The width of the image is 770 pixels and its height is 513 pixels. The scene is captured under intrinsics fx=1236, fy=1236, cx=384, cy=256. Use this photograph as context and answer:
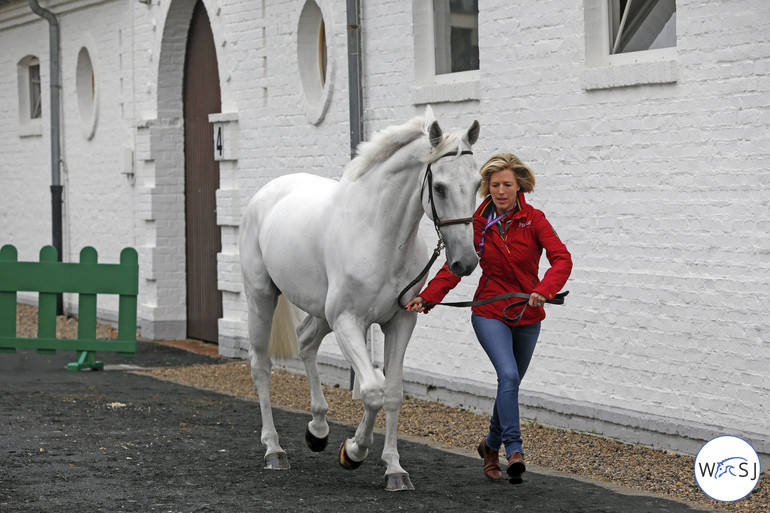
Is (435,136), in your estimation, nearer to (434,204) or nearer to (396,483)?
(434,204)

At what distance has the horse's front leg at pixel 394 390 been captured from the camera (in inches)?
270

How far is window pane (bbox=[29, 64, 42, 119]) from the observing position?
19656 millimetres

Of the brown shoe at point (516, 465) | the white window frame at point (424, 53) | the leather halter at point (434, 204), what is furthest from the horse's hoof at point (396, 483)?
the white window frame at point (424, 53)

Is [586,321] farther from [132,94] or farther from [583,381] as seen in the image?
[132,94]

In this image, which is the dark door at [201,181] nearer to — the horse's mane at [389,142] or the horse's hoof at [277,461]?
the horse's hoof at [277,461]

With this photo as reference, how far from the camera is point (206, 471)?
292 inches

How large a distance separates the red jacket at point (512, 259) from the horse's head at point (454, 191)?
19.3 inches

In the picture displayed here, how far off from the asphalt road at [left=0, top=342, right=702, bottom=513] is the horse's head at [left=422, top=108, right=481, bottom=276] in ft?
4.44

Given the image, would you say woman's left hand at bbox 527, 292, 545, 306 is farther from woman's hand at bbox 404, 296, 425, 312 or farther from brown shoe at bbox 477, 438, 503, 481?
brown shoe at bbox 477, 438, 503, 481

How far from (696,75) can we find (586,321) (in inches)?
76.5

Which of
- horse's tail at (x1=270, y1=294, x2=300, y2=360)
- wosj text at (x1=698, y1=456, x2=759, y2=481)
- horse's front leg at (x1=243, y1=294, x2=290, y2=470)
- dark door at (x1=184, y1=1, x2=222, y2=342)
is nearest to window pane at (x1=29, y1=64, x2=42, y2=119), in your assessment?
dark door at (x1=184, y1=1, x2=222, y2=342)

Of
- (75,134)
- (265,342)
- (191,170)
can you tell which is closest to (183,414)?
(265,342)

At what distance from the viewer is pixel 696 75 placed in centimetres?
768

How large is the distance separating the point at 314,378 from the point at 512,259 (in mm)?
1752
